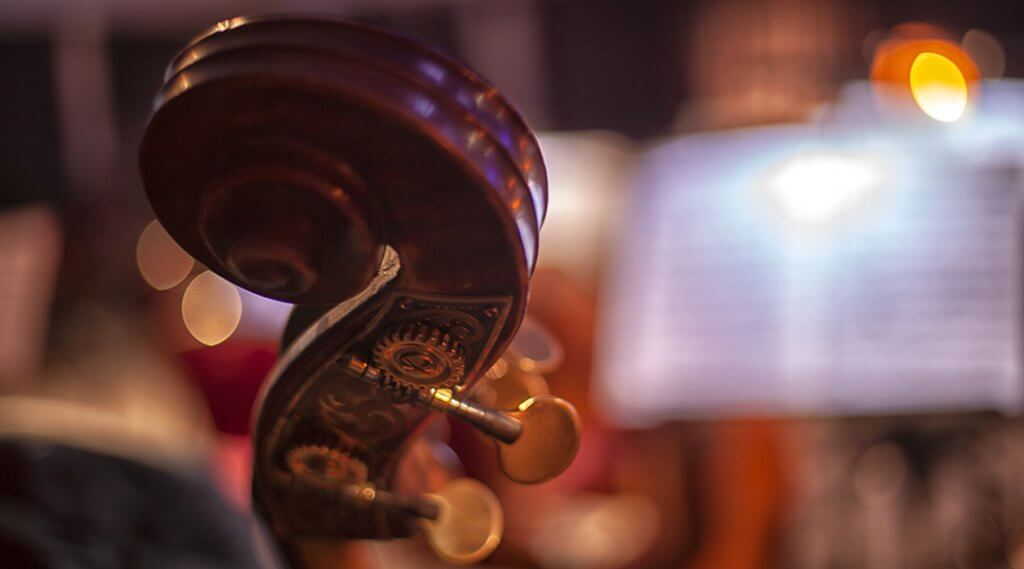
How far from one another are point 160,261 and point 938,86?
2.01 m

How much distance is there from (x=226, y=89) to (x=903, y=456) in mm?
2402

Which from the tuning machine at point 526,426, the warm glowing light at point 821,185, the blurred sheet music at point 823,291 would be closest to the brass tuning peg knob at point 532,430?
the tuning machine at point 526,426

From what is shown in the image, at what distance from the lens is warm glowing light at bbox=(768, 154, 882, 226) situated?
1903 mm

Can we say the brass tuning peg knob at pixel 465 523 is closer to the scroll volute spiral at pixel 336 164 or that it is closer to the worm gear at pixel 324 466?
the worm gear at pixel 324 466

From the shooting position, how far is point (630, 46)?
12.7ft

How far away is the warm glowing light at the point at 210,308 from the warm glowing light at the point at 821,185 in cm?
133

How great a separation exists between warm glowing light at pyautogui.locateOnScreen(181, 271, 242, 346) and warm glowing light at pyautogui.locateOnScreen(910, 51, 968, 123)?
1.66 meters

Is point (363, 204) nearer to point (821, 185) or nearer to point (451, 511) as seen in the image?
point (451, 511)

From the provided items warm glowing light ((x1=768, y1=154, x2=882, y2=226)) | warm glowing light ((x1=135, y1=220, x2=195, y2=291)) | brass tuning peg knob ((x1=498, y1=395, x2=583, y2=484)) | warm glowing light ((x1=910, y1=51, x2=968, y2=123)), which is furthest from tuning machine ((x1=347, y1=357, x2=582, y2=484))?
warm glowing light ((x1=135, y1=220, x2=195, y2=291))

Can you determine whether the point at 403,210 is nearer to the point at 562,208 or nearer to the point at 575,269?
the point at 575,269

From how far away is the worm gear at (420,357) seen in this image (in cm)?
49

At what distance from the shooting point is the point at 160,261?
2719mm

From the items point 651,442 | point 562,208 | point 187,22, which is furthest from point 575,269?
point 187,22

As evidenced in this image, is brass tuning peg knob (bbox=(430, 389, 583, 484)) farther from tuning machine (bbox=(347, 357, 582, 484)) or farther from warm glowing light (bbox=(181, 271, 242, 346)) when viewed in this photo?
warm glowing light (bbox=(181, 271, 242, 346))
